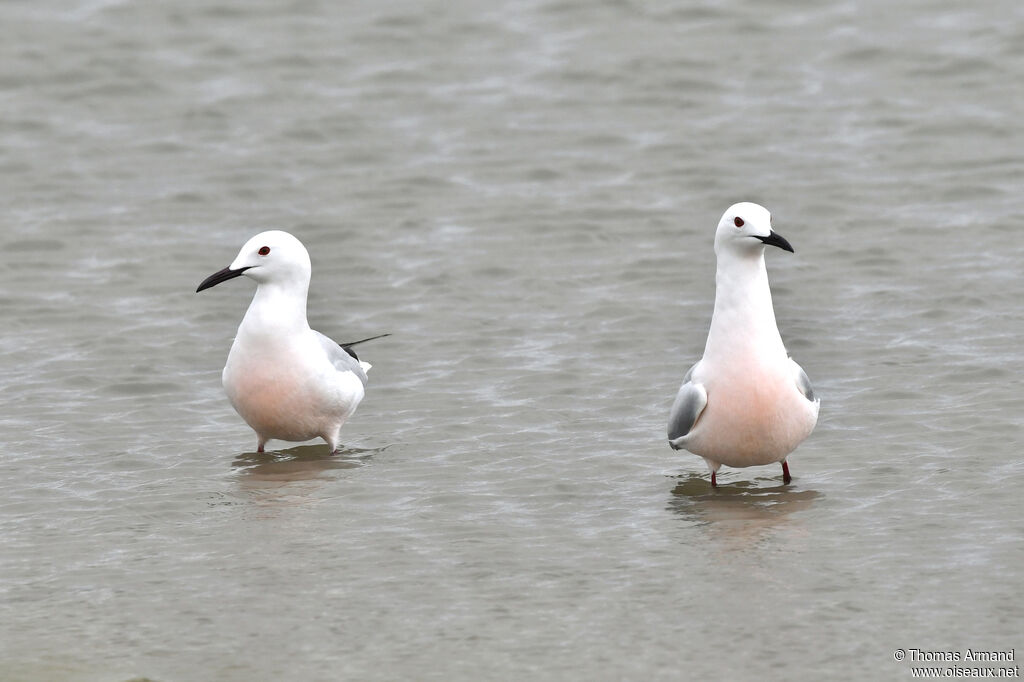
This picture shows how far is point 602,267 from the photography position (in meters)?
15.1

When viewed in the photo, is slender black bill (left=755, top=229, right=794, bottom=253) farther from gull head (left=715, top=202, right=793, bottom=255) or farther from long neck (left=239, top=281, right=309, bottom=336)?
long neck (left=239, top=281, right=309, bottom=336)

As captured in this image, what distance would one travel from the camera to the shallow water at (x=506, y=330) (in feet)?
25.5

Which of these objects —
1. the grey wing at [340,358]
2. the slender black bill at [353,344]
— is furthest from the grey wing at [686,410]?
the slender black bill at [353,344]

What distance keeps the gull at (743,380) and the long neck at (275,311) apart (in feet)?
8.69

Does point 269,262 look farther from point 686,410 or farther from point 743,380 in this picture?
point 743,380

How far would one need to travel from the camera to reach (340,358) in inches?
450

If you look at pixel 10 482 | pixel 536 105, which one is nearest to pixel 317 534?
pixel 10 482

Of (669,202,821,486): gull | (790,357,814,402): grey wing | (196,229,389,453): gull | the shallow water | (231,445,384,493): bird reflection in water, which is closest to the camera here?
the shallow water

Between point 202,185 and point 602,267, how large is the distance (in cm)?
455

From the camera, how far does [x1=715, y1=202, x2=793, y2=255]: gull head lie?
9.61m

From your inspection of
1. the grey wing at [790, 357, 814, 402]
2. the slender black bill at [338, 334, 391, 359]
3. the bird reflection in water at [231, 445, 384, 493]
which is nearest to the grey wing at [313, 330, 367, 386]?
the slender black bill at [338, 334, 391, 359]

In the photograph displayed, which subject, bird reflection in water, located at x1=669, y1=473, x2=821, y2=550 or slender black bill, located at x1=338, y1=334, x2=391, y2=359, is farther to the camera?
slender black bill, located at x1=338, y1=334, x2=391, y2=359

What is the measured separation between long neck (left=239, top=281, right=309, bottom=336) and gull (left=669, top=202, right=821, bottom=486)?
265cm

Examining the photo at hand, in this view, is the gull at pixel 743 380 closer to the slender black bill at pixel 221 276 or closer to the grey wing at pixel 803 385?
the grey wing at pixel 803 385
